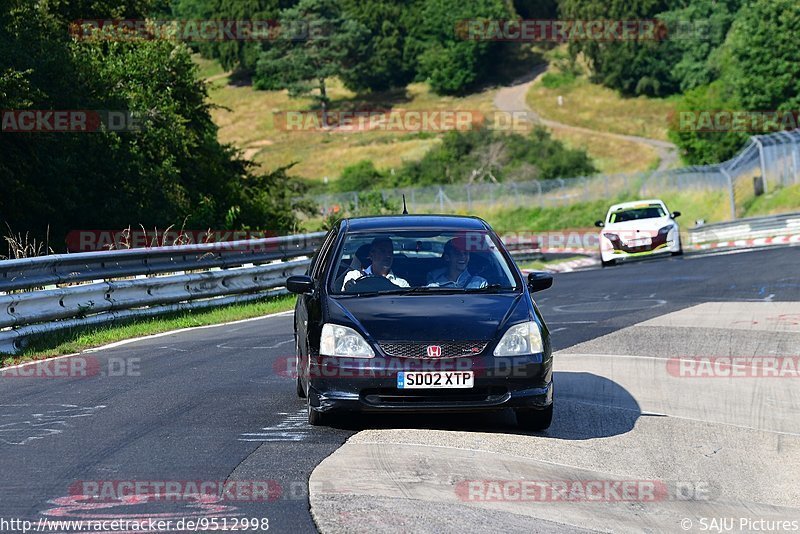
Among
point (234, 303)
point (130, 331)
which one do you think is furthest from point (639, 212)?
point (130, 331)

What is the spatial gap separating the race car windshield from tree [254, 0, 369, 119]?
87250 millimetres

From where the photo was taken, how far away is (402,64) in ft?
424

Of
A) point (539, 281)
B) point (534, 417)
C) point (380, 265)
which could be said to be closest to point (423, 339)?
point (534, 417)

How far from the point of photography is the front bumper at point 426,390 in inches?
333

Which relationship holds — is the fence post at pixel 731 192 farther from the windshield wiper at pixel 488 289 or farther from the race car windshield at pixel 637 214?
the windshield wiper at pixel 488 289

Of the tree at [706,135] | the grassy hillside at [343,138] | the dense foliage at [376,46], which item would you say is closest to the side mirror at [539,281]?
the tree at [706,135]

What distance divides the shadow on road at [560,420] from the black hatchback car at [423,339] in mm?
234

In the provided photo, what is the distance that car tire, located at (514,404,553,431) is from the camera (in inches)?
351

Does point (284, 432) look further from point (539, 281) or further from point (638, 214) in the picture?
point (638, 214)

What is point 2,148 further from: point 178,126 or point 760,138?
point 760,138

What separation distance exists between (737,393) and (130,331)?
817cm

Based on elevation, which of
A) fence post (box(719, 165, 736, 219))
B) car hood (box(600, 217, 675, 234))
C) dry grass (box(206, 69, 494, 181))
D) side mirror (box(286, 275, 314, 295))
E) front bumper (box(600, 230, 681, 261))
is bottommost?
dry grass (box(206, 69, 494, 181))

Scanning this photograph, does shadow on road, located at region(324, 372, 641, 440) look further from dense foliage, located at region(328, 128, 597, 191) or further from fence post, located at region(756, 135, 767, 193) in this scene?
dense foliage, located at region(328, 128, 597, 191)

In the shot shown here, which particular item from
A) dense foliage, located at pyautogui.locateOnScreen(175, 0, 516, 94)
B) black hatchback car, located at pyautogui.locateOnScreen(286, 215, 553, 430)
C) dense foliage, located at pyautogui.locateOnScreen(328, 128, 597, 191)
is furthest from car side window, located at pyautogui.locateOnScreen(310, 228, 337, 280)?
dense foliage, located at pyautogui.locateOnScreen(175, 0, 516, 94)
